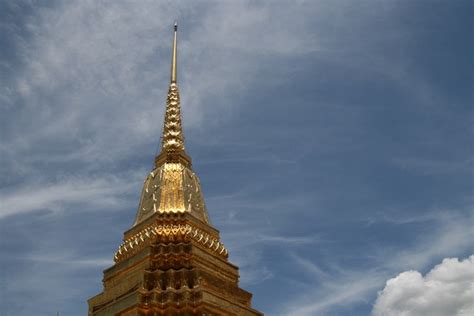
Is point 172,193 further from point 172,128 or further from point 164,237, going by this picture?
point 172,128

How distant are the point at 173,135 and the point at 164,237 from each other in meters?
6.90

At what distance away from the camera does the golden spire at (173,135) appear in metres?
32.8

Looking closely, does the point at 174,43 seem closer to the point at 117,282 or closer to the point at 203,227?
the point at 203,227

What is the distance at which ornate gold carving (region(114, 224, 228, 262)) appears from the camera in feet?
93.4

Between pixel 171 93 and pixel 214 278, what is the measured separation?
12.2 m

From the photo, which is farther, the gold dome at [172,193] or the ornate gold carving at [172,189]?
the gold dome at [172,193]

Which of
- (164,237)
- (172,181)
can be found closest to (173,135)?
(172,181)

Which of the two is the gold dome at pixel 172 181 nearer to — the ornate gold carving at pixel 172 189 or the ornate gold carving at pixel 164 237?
the ornate gold carving at pixel 172 189

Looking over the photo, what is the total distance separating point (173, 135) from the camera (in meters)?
33.3

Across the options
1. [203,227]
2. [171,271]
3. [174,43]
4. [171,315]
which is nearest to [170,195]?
[203,227]

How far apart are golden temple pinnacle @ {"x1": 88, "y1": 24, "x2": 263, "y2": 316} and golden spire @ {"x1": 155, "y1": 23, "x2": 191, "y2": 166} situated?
0.06 m

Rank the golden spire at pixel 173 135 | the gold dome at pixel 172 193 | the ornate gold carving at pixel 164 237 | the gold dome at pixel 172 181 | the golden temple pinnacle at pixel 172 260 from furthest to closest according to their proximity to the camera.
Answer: the golden spire at pixel 173 135 → the gold dome at pixel 172 181 → the gold dome at pixel 172 193 → the ornate gold carving at pixel 164 237 → the golden temple pinnacle at pixel 172 260

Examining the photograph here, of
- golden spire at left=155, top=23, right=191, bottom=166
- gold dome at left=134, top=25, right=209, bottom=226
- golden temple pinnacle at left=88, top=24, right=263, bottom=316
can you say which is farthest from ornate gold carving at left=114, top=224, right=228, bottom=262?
golden spire at left=155, top=23, right=191, bottom=166

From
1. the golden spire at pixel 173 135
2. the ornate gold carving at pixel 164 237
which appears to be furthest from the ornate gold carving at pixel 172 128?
the ornate gold carving at pixel 164 237
